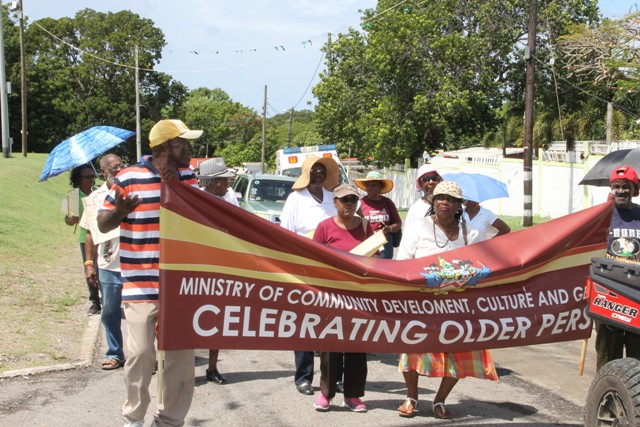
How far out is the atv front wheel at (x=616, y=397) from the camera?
425cm

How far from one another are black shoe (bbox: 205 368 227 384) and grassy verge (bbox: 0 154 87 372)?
4.64 ft

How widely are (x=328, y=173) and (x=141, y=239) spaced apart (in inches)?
114

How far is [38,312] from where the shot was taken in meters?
9.22

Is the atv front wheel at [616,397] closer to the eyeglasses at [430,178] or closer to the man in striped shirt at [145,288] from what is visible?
the man in striped shirt at [145,288]

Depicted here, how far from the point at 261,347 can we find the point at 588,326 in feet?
7.73

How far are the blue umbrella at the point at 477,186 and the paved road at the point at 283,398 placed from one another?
1816 mm

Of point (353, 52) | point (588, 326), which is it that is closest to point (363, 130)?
point (353, 52)

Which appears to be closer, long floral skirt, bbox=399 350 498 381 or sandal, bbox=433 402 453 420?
long floral skirt, bbox=399 350 498 381

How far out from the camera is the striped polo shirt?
15.9ft

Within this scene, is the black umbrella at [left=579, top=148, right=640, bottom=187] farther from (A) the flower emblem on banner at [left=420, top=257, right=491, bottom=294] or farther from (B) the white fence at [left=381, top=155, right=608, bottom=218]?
(B) the white fence at [left=381, top=155, right=608, bottom=218]

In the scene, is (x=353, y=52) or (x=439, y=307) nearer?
(x=439, y=307)

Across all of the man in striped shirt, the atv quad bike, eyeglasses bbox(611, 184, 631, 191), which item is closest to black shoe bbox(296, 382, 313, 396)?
the man in striped shirt

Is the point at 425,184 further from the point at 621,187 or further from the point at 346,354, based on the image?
the point at 346,354

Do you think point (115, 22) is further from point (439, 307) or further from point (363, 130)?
point (439, 307)
